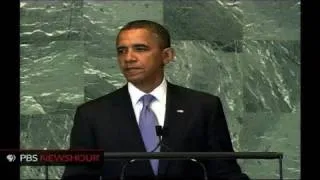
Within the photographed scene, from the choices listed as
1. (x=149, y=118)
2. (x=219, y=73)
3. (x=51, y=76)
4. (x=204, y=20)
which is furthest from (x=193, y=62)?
(x=51, y=76)

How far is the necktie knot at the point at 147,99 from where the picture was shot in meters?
4.73

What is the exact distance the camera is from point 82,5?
208 inches

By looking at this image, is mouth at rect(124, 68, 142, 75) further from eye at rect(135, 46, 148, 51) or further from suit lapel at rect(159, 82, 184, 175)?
suit lapel at rect(159, 82, 184, 175)

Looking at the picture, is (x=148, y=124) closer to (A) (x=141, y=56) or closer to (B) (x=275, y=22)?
(A) (x=141, y=56)

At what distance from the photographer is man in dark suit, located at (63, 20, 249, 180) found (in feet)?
14.7

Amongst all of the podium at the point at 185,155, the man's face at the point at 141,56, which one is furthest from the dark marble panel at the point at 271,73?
the podium at the point at 185,155

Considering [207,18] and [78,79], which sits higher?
[207,18]

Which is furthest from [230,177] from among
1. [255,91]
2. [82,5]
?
[82,5]

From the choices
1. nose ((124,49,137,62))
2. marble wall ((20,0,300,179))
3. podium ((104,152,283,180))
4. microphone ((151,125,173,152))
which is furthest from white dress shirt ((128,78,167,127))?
podium ((104,152,283,180))

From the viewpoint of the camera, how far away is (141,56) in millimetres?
4738

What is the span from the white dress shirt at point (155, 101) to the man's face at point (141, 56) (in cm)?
7
